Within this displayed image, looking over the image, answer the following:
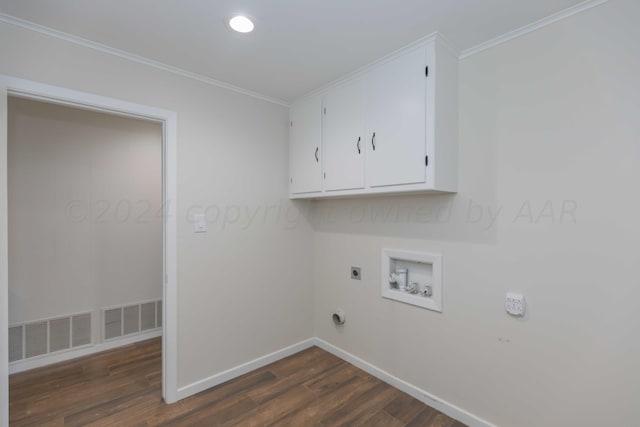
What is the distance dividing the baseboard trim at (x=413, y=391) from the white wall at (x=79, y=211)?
6.87ft

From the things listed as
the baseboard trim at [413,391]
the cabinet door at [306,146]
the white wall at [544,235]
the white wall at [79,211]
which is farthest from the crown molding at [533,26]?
the white wall at [79,211]

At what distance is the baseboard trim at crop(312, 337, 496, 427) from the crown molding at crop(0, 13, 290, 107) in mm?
2439

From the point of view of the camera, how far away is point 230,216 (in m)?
2.46

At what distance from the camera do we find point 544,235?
63.8 inches

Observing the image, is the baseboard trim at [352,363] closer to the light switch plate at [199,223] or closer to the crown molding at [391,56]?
the light switch plate at [199,223]

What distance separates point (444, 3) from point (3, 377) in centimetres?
298

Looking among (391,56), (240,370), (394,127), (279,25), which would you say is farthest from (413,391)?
(279,25)

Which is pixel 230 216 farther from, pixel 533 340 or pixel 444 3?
pixel 533 340

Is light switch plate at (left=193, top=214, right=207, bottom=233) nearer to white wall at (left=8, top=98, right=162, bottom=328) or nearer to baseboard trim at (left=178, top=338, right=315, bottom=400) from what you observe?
baseboard trim at (left=178, top=338, right=315, bottom=400)

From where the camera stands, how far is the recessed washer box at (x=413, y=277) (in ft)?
6.78

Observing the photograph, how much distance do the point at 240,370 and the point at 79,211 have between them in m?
2.13

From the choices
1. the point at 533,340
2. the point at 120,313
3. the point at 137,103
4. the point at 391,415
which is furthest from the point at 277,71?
the point at 120,313

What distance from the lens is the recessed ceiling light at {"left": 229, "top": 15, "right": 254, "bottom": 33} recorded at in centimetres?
Result: 159

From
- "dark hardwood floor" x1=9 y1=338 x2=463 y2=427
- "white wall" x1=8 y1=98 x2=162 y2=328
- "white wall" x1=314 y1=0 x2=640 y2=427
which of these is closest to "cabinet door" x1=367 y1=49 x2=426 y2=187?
"white wall" x1=314 y1=0 x2=640 y2=427
